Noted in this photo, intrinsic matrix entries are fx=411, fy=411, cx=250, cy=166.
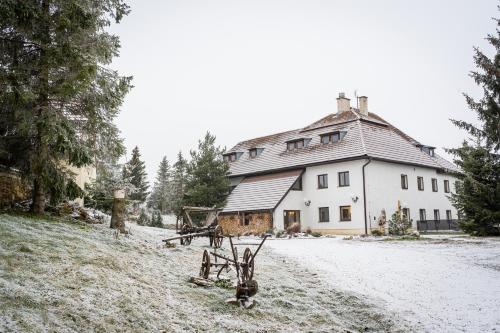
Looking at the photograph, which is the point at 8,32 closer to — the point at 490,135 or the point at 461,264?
the point at 461,264

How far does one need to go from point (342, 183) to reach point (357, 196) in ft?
6.23

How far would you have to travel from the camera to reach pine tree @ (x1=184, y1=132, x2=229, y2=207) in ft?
109

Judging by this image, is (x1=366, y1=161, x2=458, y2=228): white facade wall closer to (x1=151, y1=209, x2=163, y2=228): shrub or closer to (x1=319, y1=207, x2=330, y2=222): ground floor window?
(x1=319, y1=207, x2=330, y2=222): ground floor window

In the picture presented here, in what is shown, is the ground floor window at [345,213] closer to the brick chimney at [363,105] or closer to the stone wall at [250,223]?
the stone wall at [250,223]

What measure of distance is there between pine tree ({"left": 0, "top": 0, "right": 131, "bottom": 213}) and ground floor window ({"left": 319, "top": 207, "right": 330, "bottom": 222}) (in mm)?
21312

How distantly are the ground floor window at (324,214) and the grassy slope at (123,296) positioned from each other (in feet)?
69.4

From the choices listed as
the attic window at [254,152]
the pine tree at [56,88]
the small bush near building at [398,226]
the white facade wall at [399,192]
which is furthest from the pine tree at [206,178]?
the pine tree at [56,88]

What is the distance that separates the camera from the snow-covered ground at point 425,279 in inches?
310

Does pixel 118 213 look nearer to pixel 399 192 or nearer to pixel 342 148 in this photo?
pixel 342 148

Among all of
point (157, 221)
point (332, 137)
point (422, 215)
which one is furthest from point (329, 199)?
point (157, 221)

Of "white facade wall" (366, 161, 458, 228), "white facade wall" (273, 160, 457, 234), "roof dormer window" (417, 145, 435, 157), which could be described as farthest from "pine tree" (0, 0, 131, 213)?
"roof dormer window" (417, 145, 435, 157)

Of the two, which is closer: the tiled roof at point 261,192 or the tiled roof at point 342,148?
the tiled roof at point 342,148

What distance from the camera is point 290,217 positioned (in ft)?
105

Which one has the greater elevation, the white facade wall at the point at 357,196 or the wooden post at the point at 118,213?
the white facade wall at the point at 357,196
